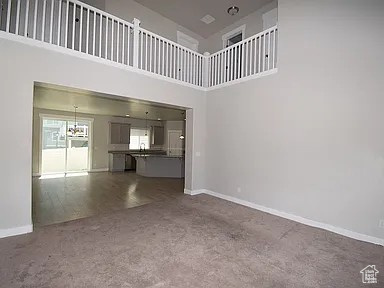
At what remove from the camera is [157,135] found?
1144 centimetres

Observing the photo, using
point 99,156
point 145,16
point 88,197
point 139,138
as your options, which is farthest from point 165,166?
point 145,16

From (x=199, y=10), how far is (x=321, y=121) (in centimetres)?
449

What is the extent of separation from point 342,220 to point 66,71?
16.1ft

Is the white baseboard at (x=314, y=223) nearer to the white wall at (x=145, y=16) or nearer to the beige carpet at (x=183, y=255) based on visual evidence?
the beige carpet at (x=183, y=255)

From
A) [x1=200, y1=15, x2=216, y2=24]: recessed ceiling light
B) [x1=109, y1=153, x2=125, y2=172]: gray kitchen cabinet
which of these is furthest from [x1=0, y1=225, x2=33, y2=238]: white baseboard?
[x1=109, y1=153, x2=125, y2=172]: gray kitchen cabinet

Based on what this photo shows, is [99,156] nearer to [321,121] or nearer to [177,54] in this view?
[177,54]

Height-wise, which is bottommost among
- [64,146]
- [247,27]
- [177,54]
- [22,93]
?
[64,146]

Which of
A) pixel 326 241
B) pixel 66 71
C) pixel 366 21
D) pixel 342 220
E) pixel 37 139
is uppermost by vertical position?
pixel 366 21

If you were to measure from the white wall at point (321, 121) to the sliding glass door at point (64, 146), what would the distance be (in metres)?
7.77

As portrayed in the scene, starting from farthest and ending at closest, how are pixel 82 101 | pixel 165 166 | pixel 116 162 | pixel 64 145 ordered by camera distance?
pixel 116 162 → pixel 64 145 → pixel 165 166 → pixel 82 101

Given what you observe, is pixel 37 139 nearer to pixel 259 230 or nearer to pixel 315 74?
pixel 259 230

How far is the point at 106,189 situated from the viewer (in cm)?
577

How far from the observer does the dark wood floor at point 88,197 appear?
3.70m

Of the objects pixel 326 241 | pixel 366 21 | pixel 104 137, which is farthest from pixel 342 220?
pixel 104 137
